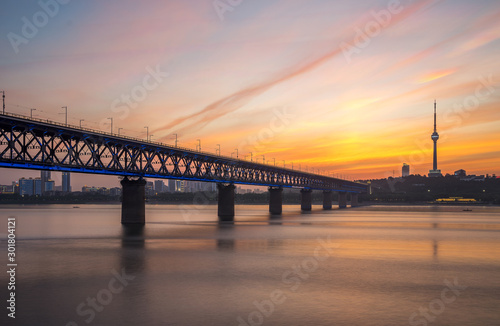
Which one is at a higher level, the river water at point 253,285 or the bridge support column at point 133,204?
the bridge support column at point 133,204

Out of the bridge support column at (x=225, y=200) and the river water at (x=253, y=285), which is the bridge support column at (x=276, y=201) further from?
the river water at (x=253, y=285)

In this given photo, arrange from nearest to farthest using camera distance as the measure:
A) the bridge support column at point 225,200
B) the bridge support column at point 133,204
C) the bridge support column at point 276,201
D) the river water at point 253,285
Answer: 1. the river water at point 253,285
2. the bridge support column at point 133,204
3. the bridge support column at point 225,200
4. the bridge support column at point 276,201

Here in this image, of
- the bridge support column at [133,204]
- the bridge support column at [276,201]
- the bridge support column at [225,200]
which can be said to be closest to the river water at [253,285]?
the bridge support column at [133,204]

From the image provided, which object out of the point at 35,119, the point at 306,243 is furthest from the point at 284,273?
the point at 35,119

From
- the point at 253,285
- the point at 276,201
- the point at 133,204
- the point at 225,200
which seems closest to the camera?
the point at 253,285

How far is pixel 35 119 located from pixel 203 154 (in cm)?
5534

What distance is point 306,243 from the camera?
64.1 metres

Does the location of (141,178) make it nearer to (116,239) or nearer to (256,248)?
(116,239)

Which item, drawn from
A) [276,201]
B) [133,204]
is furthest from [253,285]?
[276,201]

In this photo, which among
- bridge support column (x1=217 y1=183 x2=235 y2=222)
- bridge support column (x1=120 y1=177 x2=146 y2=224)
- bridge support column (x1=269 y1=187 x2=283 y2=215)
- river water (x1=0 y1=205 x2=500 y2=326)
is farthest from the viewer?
bridge support column (x1=269 y1=187 x2=283 y2=215)

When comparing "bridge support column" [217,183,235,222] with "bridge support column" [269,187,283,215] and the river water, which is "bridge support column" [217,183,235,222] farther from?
the river water

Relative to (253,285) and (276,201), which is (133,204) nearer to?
(253,285)

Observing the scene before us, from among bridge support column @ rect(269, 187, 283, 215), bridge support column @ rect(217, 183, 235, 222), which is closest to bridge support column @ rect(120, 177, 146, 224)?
bridge support column @ rect(217, 183, 235, 222)

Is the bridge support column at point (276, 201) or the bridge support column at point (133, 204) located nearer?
the bridge support column at point (133, 204)
